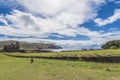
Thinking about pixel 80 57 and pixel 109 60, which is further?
pixel 80 57

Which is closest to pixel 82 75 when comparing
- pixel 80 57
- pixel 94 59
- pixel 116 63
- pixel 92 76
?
pixel 92 76

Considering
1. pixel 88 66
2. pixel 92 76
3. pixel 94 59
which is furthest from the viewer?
pixel 94 59

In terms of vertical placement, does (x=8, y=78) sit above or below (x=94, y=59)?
below

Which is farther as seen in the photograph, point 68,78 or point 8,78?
point 8,78

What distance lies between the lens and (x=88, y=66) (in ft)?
110

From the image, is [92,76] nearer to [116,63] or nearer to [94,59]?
[116,63]

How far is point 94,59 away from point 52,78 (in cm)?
Result: 1327

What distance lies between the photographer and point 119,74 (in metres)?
25.8

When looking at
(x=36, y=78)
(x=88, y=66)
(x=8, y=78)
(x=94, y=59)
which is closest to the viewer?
(x=36, y=78)

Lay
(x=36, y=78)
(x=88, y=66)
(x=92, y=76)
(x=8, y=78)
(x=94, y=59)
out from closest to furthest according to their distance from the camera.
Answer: (x=92, y=76), (x=36, y=78), (x=8, y=78), (x=88, y=66), (x=94, y=59)

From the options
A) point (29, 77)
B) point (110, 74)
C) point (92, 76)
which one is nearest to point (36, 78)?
point (29, 77)

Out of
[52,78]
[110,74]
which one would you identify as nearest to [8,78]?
[52,78]

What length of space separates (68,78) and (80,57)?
15.7m

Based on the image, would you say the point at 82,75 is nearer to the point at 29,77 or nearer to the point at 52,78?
the point at 52,78
